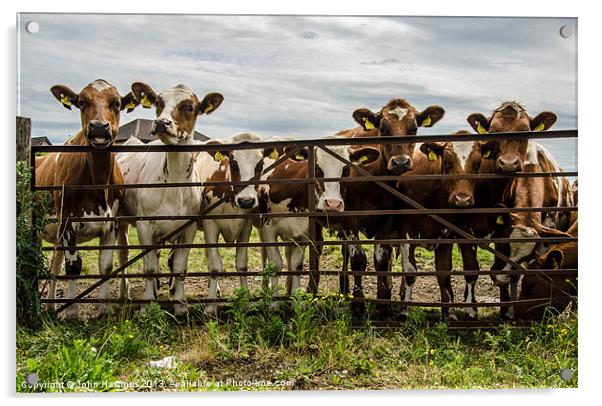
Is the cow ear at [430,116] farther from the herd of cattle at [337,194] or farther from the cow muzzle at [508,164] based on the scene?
the cow muzzle at [508,164]

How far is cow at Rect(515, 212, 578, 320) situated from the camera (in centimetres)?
592

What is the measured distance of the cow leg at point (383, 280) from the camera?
6.52m

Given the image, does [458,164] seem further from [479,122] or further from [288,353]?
[288,353]

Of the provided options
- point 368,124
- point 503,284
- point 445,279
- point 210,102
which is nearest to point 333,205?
point 368,124

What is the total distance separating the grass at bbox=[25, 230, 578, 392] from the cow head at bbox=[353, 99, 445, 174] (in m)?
1.44

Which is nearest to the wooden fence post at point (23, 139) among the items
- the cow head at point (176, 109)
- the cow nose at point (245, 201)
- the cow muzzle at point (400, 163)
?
the cow head at point (176, 109)

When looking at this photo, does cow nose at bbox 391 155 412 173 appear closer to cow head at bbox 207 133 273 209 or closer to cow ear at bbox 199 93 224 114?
cow head at bbox 207 133 273 209

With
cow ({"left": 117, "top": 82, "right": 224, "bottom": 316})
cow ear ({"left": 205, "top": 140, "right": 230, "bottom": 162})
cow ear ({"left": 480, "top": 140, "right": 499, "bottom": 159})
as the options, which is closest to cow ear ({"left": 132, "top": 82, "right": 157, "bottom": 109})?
cow ({"left": 117, "top": 82, "right": 224, "bottom": 316})

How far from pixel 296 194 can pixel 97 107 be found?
2.07 m

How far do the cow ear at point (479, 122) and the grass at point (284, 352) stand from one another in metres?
1.77

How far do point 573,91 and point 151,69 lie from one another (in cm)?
332

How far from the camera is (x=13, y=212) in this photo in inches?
210

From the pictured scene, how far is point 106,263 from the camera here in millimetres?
6477
